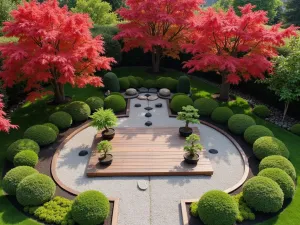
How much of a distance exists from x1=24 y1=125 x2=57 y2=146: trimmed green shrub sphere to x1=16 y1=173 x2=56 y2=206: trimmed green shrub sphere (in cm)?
338

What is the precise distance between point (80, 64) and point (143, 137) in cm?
583

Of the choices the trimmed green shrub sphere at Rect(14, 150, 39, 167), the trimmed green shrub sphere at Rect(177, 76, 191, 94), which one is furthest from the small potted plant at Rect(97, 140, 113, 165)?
the trimmed green shrub sphere at Rect(177, 76, 191, 94)

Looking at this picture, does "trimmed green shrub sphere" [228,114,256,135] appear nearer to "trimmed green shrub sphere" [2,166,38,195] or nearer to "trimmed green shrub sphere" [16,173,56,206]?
"trimmed green shrub sphere" [16,173,56,206]

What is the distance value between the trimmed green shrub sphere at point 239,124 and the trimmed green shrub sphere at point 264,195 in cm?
475

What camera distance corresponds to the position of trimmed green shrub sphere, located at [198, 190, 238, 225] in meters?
8.70

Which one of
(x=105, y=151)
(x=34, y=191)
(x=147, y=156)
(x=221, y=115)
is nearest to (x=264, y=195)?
(x=147, y=156)

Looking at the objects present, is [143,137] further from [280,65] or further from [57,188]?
[280,65]

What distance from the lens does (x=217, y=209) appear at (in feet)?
28.7

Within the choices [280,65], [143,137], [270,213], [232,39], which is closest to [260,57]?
[280,65]

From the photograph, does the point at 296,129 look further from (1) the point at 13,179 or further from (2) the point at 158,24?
(1) the point at 13,179

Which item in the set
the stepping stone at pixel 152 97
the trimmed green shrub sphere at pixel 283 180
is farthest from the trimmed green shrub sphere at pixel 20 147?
the trimmed green shrub sphere at pixel 283 180

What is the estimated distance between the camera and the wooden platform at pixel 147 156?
1153 cm

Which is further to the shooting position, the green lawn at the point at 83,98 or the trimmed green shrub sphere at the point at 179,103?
the trimmed green shrub sphere at the point at 179,103

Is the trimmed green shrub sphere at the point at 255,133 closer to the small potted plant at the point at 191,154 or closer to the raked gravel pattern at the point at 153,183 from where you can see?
the raked gravel pattern at the point at 153,183
